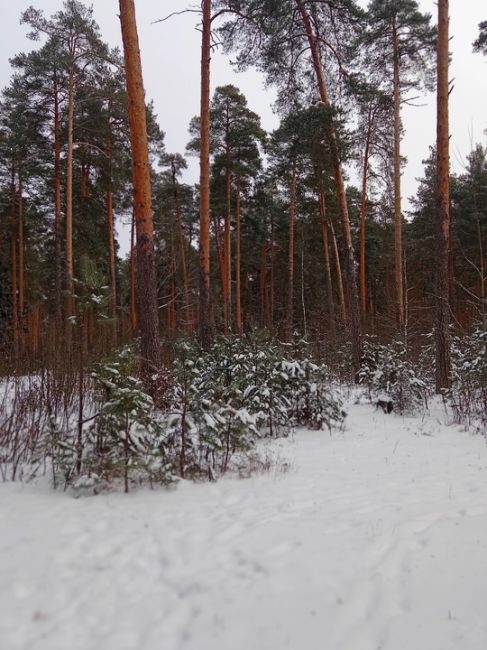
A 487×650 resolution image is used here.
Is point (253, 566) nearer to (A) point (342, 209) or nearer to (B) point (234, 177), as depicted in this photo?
(A) point (342, 209)

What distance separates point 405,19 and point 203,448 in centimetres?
1431

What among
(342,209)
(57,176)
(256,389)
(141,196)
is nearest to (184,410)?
(256,389)

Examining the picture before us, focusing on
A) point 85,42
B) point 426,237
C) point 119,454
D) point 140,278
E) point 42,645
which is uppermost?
point 85,42

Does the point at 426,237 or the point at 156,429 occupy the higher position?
the point at 426,237

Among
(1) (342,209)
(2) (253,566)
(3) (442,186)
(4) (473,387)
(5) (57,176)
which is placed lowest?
(2) (253,566)

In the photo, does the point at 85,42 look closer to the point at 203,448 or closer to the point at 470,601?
the point at 203,448

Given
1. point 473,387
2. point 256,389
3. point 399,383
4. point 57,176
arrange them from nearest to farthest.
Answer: point 256,389, point 473,387, point 399,383, point 57,176

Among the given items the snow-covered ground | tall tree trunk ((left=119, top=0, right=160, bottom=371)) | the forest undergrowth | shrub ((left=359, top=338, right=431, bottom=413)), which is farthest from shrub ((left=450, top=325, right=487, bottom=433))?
tall tree trunk ((left=119, top=0, right=160, bottom=371))

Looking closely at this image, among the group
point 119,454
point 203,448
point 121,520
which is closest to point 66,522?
point 121,520

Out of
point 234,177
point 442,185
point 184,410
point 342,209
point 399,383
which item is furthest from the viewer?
point 234,177

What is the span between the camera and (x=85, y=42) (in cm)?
1217

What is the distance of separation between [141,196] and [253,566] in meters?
5.11

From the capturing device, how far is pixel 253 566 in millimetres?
2572

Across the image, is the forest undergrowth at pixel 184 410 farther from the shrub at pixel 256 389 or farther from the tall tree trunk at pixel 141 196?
the tall tree trunk at pixel 141 196
